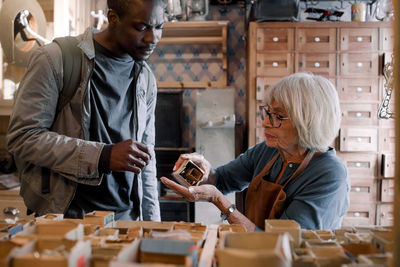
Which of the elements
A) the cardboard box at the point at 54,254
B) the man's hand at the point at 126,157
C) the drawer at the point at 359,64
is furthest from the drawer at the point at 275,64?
the cardboard box at the point at 54,254

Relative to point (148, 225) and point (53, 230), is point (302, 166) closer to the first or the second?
point (148, 225)

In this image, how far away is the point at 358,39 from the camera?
12.8ft

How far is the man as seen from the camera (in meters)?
1.38

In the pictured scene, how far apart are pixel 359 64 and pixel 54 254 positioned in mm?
3868

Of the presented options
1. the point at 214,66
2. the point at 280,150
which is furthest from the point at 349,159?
the point at 280,150

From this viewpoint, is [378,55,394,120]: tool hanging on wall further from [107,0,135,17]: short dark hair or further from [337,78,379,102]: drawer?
[337,78,379,102]: drawer

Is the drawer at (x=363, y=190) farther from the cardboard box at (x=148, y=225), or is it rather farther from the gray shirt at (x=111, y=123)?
the cardboard box at (x=148, y=225)

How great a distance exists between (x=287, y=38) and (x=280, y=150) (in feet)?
8.03

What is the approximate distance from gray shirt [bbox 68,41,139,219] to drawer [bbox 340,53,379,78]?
2851mm

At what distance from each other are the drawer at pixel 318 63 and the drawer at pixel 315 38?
0.21ft

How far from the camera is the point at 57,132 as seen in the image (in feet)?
5.00

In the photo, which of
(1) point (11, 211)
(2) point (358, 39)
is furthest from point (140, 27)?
(2) point (358, 39)

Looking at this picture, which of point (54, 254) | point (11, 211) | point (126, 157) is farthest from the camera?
point (11, 211)

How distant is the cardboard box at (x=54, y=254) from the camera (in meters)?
0.65
